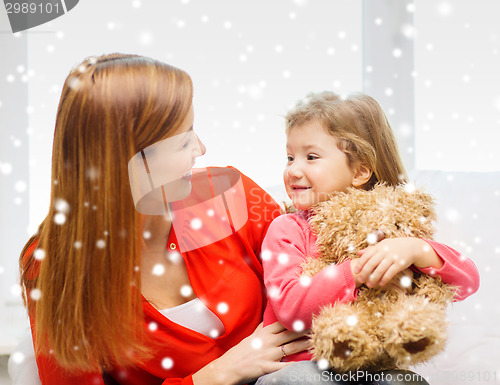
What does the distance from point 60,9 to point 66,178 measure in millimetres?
937

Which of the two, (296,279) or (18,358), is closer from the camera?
(296,279)

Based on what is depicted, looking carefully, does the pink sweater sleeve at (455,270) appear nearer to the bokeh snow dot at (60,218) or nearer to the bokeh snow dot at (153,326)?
the bokeh snow dot at (153,326)

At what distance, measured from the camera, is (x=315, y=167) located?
3.46 ft

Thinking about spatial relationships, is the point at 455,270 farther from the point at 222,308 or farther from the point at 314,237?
the point at 222,308

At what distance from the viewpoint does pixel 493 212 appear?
1424 millimetres

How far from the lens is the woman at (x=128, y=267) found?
0.97 meters

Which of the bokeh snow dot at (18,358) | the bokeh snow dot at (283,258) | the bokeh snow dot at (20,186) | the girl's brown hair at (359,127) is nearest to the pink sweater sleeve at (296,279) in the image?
the bokeh snow dot at (283,258)

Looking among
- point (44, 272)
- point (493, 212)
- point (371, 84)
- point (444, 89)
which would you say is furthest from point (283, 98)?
point (44, 272)

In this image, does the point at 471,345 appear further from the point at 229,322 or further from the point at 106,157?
the point at 106,157

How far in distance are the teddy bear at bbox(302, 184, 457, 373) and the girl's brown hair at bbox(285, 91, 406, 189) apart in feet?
0.34

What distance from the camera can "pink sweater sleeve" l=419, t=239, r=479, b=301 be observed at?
92 centimetres

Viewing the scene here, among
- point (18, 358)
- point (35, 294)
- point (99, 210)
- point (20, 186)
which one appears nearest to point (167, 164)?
point (99, 210)

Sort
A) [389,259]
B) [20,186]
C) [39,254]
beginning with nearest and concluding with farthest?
[389,259] → [39,254] → [20,186]

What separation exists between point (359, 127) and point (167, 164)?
442mm
